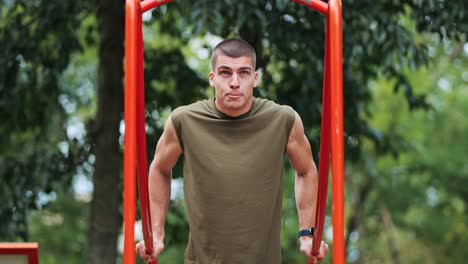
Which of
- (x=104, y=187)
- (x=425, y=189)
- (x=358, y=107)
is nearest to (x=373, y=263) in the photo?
(x=425, y=189)

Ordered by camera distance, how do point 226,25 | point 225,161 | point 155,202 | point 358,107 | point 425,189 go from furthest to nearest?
1. point 425,189
2. point 358,107
3. point 226,25
4. point 155,202
5. point 225,161

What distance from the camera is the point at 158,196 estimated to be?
4.20 meters

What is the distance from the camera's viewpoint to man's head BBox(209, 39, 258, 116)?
3.88m

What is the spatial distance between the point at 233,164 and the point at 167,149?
397 millimetres

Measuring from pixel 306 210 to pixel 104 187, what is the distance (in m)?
4.34

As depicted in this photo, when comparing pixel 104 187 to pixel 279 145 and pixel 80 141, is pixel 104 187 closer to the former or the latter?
pixel 80 141

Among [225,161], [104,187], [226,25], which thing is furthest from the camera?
[104,187]

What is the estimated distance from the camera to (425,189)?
17.7 m

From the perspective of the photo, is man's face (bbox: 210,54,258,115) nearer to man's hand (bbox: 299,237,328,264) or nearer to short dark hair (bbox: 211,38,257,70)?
short dark hair (bbox: 211,38,257,70)

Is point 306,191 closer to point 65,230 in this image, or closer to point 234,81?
point 234,81

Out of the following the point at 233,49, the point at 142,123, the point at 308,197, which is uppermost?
the point at 233,49

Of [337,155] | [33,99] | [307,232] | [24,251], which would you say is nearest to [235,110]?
[337,155]

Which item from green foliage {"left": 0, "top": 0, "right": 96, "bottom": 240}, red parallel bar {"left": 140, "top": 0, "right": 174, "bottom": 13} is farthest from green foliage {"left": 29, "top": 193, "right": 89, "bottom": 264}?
red parallel bar {"left": 140, "top": 0, "right": 174, "bottom": 13}

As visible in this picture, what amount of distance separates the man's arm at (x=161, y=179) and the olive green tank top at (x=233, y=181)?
135mm
